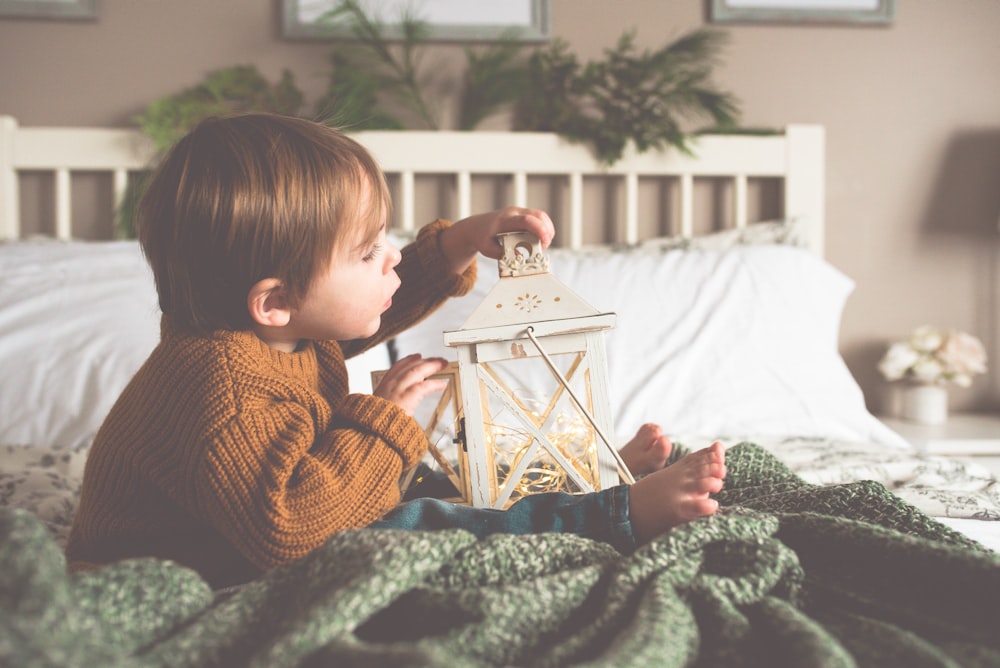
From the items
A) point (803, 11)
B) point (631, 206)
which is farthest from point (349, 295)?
point (803, 11)

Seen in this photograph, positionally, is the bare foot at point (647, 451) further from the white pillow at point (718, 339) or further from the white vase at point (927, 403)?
the white vase at point (927, 403)

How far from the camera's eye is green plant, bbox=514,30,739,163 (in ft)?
6.49

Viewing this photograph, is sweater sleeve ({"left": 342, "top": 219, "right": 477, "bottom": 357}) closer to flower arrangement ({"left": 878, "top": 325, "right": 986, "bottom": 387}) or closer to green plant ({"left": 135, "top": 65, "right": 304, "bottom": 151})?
green plant ({"left": 135, "top": 65, "right": 304, "bottom": 151})

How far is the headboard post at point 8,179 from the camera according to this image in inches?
74.2

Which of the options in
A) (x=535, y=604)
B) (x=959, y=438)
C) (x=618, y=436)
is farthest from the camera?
(x=959, y=438)

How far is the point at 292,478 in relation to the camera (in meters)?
0.80

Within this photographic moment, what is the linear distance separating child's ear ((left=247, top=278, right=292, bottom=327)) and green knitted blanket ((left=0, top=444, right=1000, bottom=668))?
33cm

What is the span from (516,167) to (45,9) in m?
1.18

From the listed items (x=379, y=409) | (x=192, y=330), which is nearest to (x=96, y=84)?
(x=192, y=330)

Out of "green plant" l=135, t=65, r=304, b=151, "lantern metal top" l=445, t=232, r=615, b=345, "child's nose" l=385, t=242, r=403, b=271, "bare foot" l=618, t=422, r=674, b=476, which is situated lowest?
"bare foot" l=618, t=422, r=674, b=476

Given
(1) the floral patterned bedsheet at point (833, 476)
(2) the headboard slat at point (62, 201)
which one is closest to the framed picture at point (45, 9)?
(2) the headboard slat at point (62, 201)

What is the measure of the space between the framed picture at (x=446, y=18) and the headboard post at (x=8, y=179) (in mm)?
673

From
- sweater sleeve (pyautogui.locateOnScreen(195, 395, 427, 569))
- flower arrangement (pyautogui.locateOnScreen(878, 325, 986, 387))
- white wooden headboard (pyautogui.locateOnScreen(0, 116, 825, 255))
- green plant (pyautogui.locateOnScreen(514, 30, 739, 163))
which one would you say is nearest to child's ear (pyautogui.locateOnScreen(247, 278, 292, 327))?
sweater sleeve (pyautogui.locateOnScreen(195, 395, 427, 569))

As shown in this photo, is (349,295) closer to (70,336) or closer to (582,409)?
(582,409)
